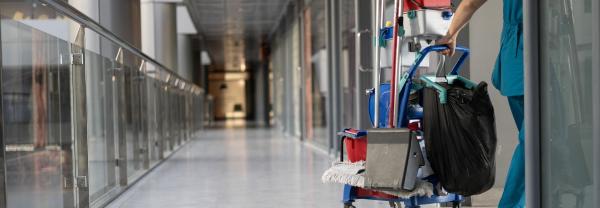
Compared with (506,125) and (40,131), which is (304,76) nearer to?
(506,125)

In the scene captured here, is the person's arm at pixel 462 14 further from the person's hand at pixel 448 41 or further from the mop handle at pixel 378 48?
the mop handle at pixel 378 48

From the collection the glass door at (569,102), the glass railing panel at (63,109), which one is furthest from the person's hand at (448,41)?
the glass railing panel at (63,109)

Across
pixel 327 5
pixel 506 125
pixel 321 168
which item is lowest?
pixel 321 168

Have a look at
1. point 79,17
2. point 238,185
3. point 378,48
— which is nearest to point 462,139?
point 378,48

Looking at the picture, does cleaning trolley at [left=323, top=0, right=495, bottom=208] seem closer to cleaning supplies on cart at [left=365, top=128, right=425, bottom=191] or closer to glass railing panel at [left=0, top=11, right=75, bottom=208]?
cleaning supplies on cart at [left=365, top=128, right=425, bottom=191]

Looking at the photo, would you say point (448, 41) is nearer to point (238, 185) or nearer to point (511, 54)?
point (511, 54)

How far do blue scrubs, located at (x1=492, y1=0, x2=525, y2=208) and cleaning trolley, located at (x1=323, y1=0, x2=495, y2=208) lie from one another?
0.11 metres

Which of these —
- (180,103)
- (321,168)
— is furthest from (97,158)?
(180,103)

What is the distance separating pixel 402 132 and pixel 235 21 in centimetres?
2139

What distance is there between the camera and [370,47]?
7.94m

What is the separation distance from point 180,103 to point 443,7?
12.4 m

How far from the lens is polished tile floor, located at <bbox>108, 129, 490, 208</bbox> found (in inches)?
228

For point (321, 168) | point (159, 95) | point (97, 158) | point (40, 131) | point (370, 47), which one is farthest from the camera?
point (159, 95)

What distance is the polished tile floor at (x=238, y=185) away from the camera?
5.80 metres
